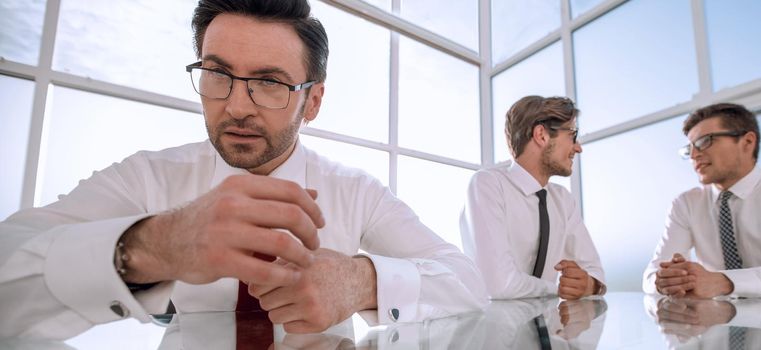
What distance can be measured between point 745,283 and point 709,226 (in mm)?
703

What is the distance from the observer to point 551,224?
2072 millimetres

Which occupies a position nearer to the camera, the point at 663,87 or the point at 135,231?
the point at 135,231

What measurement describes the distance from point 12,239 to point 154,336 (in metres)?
0.29

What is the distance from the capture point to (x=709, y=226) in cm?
210

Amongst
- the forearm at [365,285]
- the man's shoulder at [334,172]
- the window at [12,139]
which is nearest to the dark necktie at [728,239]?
the man's shoulder at [334,172]

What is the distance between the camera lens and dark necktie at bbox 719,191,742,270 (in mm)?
1924

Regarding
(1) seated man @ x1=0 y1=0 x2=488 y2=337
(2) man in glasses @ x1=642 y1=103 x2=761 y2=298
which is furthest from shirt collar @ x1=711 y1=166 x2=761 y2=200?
(1) seated man @ x1=0 y1=0 x2=488 y2=337

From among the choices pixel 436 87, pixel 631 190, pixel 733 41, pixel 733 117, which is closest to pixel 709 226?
pixel 733 117

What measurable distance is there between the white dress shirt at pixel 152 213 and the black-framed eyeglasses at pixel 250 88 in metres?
0.21

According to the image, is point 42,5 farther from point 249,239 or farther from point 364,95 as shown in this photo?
point 249,239

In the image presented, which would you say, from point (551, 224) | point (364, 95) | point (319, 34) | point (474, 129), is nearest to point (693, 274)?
point (551, 224)

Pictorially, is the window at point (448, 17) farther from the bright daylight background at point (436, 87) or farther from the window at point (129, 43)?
the window at point (129, 43)

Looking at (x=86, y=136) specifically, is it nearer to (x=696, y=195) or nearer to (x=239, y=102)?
(x=239, y=102)

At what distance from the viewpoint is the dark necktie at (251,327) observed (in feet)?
1.68
